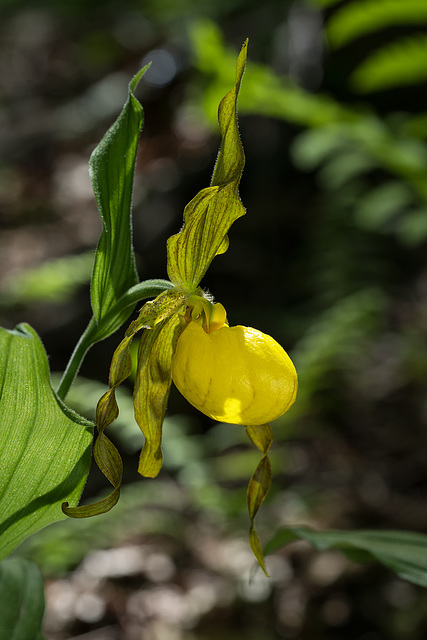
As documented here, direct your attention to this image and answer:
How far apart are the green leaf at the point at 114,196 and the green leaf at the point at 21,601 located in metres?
0.58

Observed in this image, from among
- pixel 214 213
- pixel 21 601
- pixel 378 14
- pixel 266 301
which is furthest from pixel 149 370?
pixel 266 301

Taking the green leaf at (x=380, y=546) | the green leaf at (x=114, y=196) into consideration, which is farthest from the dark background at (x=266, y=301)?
the green leaf at (x=114, y=196)

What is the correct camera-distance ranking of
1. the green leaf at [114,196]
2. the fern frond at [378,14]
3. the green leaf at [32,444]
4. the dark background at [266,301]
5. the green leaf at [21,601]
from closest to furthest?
the green leaf at [32,444] < the green leaf at [114,196] < the green leaf at [21,601] < the fern frond at [378,14] < the dark background at [266,301]

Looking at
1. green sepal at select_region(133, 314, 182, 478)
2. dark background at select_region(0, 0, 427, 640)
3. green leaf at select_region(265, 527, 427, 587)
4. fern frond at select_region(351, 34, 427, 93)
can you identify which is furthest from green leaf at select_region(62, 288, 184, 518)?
fern frond at select_region(351, 34, 427, 93)

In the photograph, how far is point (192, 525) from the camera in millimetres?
2656

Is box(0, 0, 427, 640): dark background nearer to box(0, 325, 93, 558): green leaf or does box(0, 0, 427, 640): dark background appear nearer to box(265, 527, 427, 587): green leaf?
box(265, 527, 427, 587): green leaf

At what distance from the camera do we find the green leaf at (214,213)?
0.92 metres

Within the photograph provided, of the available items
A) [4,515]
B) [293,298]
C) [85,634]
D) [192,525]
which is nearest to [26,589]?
[4,515]

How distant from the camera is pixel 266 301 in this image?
4.18m

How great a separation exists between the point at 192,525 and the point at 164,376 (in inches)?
70.2

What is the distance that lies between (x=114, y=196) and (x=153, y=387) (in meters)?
0.34

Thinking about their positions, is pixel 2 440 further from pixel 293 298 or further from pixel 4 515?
pixel 293 298

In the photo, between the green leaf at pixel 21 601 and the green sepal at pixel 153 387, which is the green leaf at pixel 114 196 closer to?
the green sepal at pixel 153 387

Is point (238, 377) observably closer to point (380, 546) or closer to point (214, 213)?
point (214, 213)
